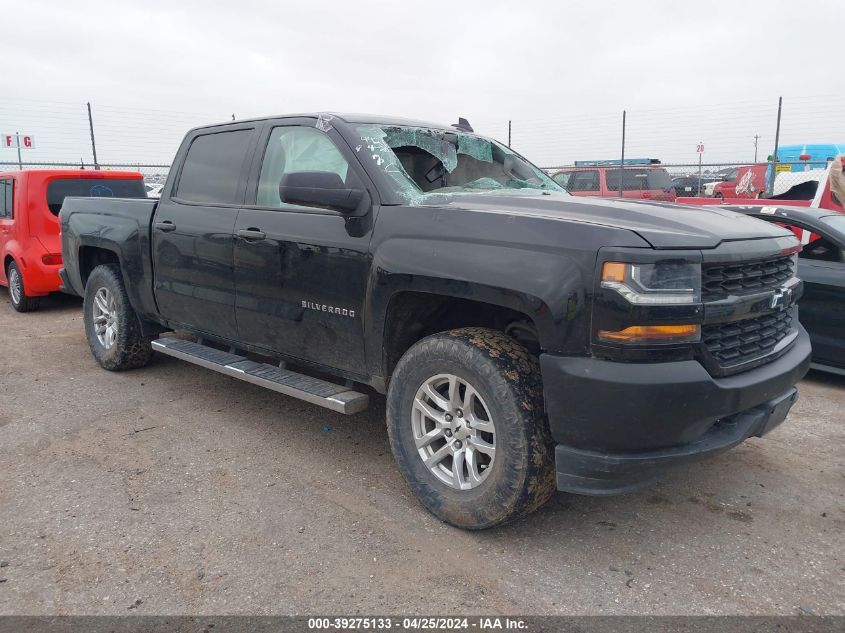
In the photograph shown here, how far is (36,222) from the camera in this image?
7746mm

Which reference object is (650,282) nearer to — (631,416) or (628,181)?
(631,416)

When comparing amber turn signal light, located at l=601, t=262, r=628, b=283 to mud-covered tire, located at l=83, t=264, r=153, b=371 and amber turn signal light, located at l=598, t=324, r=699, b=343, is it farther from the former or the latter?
mud-covered tire, located at l=83, t=264, r=153, b=371

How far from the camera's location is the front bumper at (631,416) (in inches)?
96.1

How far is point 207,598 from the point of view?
8.27 feet

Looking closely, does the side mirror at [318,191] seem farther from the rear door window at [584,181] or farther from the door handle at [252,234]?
the rear door window at [584,181]

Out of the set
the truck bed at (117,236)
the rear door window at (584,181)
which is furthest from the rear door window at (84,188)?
the rear door window at (584,181)

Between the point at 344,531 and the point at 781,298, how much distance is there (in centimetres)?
225

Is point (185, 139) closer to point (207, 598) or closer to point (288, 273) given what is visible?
point (288, 273)

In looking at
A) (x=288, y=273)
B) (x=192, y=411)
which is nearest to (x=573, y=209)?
(x=288, y=273)

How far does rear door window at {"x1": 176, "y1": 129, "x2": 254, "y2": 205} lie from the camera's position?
417 centimetres

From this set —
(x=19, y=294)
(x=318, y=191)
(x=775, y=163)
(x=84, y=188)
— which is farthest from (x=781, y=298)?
(x=775, y=163)

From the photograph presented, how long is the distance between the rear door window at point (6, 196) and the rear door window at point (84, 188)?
0.54 m

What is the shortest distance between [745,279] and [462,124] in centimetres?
250

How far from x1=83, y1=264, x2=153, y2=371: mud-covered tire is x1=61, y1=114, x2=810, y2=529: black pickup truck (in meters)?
0.97
